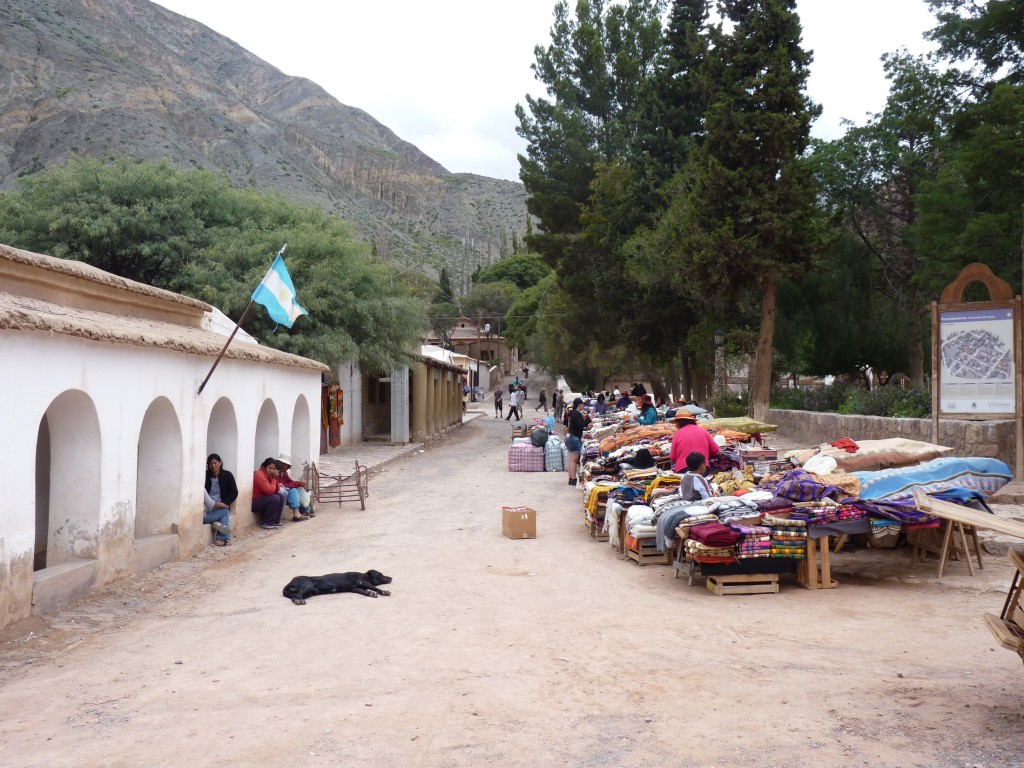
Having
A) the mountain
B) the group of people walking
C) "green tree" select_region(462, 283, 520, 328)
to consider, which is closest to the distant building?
"green tree" select_region(462, 283, 520, 328)

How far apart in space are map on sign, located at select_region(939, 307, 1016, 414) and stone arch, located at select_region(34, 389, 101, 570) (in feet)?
33.9

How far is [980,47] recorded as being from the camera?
1919cm

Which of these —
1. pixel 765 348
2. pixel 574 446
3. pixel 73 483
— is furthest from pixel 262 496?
pixel 765 348

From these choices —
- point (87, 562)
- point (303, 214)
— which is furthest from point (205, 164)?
point (87, 562)

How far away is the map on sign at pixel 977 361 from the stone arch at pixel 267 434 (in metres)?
10.3

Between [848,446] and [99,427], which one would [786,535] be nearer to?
[848,446]

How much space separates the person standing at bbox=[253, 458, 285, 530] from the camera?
1300cm

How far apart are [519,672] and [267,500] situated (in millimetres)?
8361

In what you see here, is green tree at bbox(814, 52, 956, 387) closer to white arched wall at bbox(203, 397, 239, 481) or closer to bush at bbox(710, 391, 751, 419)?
bush at bbox(710, 391, 751, 419)

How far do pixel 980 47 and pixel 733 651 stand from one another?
18792 millimetres

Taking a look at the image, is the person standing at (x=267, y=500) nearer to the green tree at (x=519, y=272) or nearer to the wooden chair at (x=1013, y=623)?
the wooden chair at (x=1013, y=623)

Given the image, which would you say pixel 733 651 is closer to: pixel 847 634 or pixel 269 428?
pixel 847 634

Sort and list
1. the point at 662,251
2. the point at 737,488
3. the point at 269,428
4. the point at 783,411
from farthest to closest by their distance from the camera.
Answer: the point at 662,251 → the point at 783,411 → the point at 269,428 → the point at 737,488

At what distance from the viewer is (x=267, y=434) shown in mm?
14344
